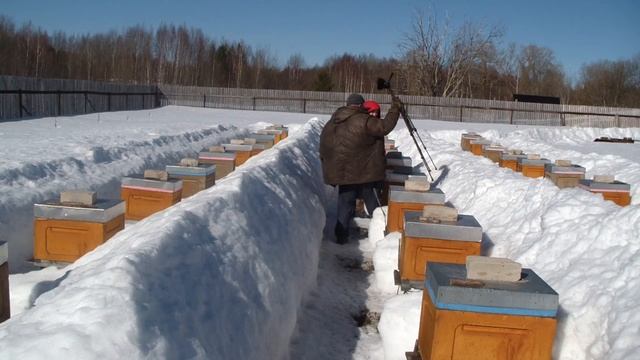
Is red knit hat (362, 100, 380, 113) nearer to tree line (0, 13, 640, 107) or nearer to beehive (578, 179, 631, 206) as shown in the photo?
beehive (578, 179, 631, 206)

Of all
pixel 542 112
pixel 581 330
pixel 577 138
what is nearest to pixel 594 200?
pixel 581 330

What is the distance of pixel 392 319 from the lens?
412cm

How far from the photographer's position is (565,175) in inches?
299

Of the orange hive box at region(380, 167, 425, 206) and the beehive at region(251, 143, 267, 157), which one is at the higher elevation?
the beehive at region(251, 143, 267, 157)

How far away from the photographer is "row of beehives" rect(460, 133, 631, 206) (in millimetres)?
6504

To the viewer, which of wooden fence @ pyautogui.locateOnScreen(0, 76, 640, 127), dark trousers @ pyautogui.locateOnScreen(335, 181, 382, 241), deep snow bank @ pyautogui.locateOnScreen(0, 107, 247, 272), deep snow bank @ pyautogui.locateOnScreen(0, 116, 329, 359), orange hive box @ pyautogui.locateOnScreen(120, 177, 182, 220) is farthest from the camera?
wooden fence @ pyautogui.locateOnScreen(0, 76, 640, 127)

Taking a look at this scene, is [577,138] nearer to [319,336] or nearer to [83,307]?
[319,336]

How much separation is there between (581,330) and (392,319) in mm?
1297

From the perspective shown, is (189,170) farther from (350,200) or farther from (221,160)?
(350,200)

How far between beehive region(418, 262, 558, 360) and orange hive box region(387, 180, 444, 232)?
2.63 meters

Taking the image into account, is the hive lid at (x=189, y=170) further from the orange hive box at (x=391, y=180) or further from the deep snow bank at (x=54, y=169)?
the orange hive box at (x=391, y=180)

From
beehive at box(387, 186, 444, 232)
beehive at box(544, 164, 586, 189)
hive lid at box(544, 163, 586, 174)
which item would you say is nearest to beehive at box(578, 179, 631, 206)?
beehive at box(544, 164, 586, 189)

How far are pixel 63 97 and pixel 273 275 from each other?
25.0 meters

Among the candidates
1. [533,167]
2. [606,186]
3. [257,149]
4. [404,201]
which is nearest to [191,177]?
[404,201]
